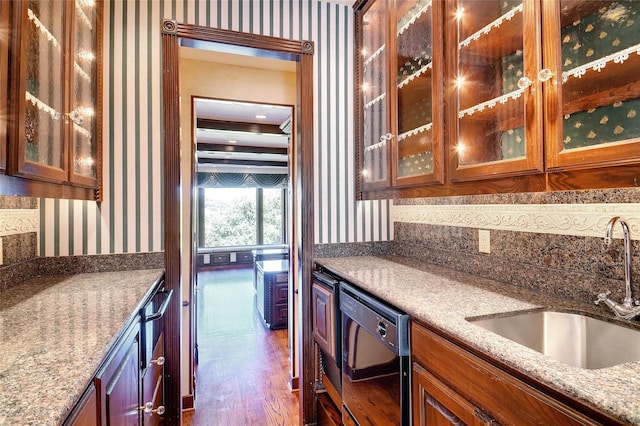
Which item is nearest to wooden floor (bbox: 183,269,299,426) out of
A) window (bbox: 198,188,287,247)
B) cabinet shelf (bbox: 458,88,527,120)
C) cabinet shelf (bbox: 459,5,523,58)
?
cabinet shelf (bbox: 458,88,527,120)

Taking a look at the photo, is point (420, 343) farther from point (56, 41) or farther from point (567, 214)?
point (56, 41)

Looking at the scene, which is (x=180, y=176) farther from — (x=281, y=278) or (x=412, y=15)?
(x=281, y=278)

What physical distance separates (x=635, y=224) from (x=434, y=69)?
988 mm

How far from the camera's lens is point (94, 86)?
1.83m

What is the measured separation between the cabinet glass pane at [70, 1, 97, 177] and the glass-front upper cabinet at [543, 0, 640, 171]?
1891 mm

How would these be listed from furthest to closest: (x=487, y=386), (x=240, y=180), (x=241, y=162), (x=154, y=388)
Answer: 1. (x=240, y=180)
2. (x=241, y=162)
3. (x=154, y=388)
4. (x=487, y=386)

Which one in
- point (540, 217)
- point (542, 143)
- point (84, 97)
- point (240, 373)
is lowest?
point (240, 373)

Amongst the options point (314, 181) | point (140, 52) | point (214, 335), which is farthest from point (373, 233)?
point (214, 335)

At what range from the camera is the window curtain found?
7.63m

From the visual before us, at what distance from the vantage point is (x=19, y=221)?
1.65m

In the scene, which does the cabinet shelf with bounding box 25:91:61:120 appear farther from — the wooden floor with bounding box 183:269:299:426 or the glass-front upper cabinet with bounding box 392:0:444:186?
the wooden floor with bounding box 183:269:299:426

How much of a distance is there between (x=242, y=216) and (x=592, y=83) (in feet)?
25.4

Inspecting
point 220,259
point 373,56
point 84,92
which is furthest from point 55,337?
point 220,259

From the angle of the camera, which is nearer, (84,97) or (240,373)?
(84,97)
